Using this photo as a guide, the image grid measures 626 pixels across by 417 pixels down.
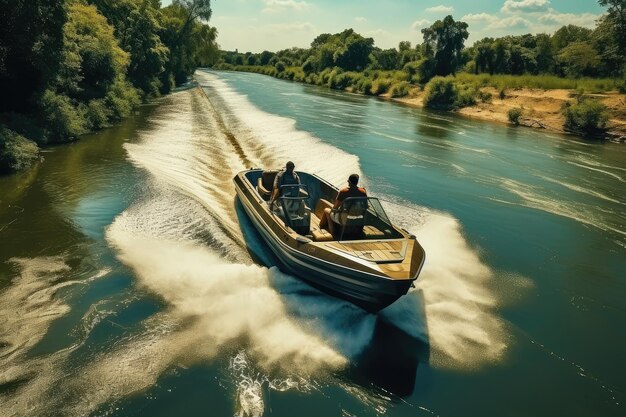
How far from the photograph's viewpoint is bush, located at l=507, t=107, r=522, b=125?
40125 millimetres

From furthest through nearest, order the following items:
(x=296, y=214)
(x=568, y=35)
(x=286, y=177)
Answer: (x=568, y=35), (x=286, y=177), (x=296, y=214)

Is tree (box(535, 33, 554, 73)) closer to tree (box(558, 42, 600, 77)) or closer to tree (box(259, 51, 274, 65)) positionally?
tree (box(558, 42, 600, 77))

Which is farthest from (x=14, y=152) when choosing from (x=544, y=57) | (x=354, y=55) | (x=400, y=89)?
(x=354, y=55)

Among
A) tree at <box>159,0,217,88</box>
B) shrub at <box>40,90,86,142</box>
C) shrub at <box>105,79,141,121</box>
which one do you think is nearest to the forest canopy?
tree at <box>159,0,217,88</box>

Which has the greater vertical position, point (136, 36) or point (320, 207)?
point (136, 36)


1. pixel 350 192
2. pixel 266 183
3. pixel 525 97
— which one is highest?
pixel 525 97

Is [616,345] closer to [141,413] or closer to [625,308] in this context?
[625,308]

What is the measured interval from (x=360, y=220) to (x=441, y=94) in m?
44.8

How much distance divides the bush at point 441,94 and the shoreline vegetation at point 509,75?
0.11 m

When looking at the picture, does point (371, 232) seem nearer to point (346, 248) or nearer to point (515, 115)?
Answer: point (346, 248)

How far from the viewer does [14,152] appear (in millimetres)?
16016

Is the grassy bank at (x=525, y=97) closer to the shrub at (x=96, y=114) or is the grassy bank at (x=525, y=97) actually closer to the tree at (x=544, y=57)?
the tree at (x=544, y=57)

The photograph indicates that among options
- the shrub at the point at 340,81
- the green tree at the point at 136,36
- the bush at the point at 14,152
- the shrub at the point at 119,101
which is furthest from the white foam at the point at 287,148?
the shrub at the point at 340,81

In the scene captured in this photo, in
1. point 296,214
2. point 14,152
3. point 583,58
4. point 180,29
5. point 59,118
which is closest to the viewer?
point 296,214
